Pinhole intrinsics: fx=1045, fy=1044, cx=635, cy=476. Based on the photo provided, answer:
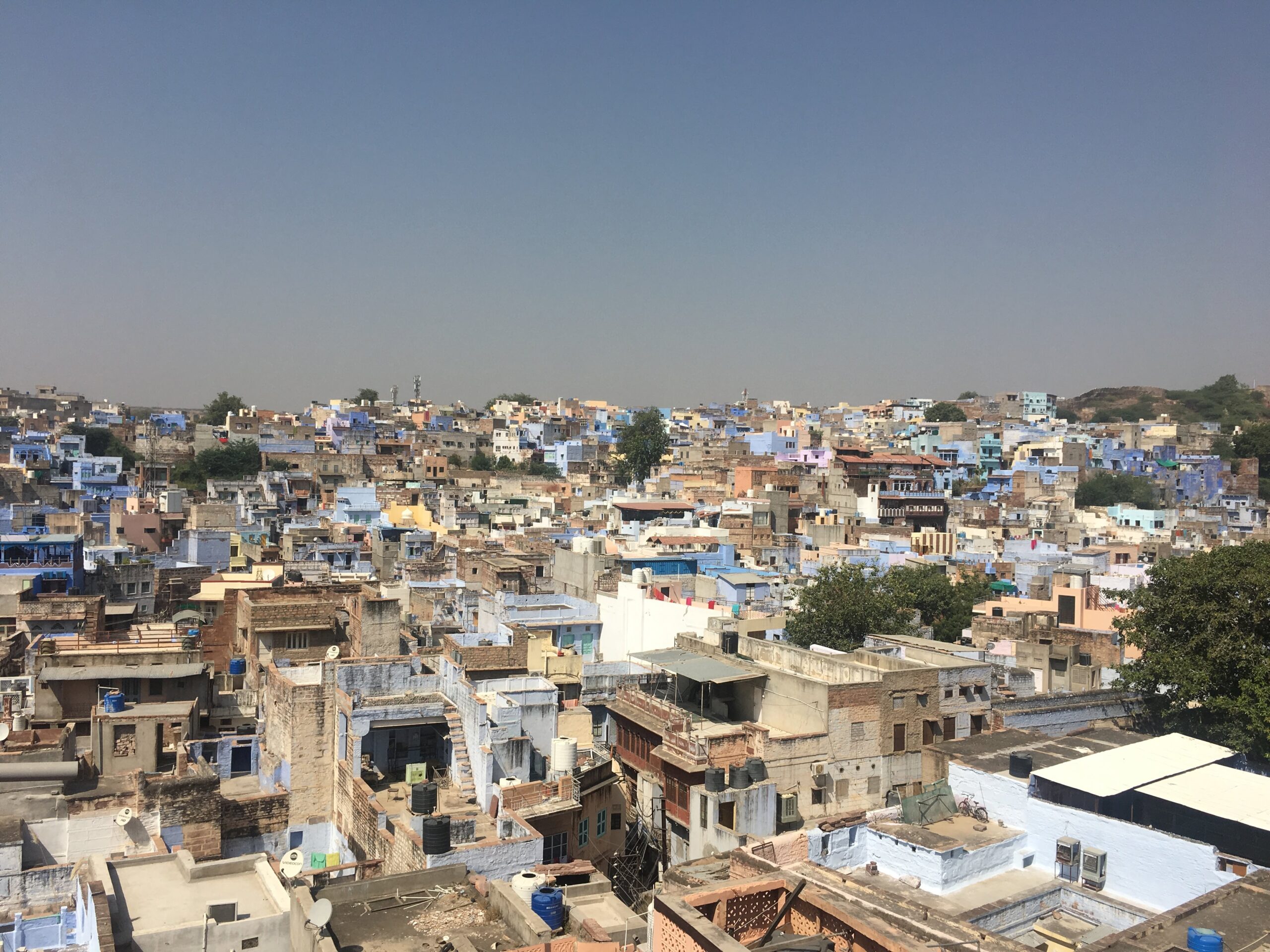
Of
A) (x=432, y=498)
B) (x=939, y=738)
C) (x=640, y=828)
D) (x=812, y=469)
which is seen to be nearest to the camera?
(x=640, y=828)

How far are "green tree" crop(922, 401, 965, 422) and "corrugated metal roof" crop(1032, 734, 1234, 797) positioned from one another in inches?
3389

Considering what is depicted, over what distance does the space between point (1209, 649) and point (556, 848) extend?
12.3 metres

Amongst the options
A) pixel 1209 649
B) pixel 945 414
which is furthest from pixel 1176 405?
pixel 1209 649

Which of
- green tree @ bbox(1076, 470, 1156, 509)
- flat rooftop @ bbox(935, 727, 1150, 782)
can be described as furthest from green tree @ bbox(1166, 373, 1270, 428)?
flat rooftop @ bbox(935, 727, 1150, 782)

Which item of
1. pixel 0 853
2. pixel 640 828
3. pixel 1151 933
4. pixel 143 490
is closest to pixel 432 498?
pixel 143 490

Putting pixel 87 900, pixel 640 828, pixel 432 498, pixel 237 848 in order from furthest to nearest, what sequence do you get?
pixel 432 498 → pixel 640 828 → pixel 237 848 → pixel 87 900

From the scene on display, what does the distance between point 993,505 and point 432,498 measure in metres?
31.4

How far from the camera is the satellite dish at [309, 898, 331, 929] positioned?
31.2ft

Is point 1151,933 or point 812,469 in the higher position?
point 812,469

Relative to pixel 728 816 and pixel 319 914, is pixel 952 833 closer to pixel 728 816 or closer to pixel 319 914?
pixel 728 816

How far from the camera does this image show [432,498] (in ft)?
187

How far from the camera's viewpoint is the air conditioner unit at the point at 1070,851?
1399 cm

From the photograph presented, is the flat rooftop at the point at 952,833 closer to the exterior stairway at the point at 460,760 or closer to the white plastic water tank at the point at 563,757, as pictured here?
the white plastic water tank at the point at 563,757

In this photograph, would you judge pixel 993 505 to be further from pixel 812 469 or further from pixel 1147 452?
pixel 1147 452
